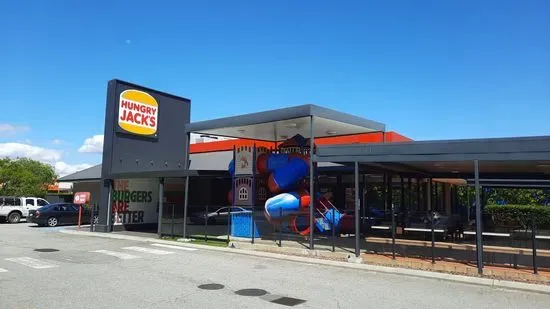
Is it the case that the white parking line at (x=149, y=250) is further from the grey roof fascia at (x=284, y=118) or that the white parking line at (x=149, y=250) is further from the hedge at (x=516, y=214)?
the hedge at (x=516, y=214)

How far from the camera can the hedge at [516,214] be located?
23859 millimetres

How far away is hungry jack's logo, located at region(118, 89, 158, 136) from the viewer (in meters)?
A: 24.2

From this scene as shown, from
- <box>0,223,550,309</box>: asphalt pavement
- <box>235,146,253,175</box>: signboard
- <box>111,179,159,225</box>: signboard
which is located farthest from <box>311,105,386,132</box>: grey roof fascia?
<box>111,179,159,225</box>: signboard

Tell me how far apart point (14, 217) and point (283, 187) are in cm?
2237

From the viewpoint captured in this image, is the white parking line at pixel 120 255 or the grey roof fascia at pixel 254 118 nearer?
the white parking line at pixel 120 255

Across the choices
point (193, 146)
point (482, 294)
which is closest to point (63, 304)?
point (482, 294)

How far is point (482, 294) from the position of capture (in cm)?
930

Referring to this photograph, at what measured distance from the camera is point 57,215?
27.6 m

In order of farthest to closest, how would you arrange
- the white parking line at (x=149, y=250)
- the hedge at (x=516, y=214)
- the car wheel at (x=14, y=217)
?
the car wheel at (x=14, y=217) < the hedge at (x=516, y=214) < the white parking line at (x=149, y=250)

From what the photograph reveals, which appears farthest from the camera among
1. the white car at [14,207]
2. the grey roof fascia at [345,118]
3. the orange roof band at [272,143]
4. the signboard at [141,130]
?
the white car at [14,207]

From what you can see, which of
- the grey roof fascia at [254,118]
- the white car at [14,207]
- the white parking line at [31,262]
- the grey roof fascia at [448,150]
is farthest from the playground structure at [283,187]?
the white car at [14,207]

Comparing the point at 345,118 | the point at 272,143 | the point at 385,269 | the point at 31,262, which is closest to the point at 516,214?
the point at 345,118

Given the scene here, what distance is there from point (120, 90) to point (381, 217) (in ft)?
52.7

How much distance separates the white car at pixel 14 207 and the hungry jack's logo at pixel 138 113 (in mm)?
12273
